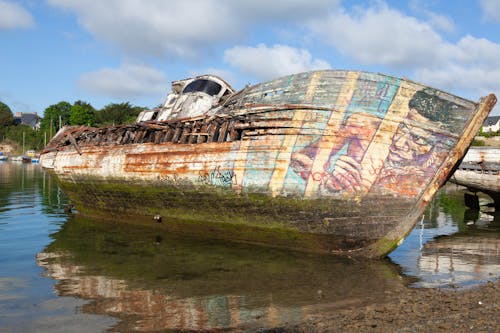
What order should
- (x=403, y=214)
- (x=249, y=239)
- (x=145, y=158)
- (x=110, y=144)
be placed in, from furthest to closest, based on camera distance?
(x=110, y=144), (x=145, y=158), (x=249, y=239), (x=403, y=214)

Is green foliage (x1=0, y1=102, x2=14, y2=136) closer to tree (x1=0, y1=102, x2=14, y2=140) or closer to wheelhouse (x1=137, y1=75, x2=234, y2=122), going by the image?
tree (x1=0, y1=102, x2=14, y2=140)

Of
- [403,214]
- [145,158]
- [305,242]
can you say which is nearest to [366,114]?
[403,214]

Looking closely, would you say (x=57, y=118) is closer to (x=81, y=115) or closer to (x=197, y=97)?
(x=81, y=115)

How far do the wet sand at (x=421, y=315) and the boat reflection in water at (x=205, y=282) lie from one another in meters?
0.40

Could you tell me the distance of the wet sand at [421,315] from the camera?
16.8 feet

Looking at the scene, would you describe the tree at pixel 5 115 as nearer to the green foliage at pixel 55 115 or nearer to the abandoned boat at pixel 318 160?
the green foliage at pixel 55 115

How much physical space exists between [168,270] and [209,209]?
235cm

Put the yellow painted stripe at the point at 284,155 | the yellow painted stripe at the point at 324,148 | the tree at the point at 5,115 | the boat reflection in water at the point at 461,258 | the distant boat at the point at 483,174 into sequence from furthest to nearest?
the tree at the point at 5,115 → the distant boat at the point at 483,174 → the yellow painted stripe at the point at 284,155 → the yellow painted stripe at the point at 324,148 → the boat reflection in water at the point at 461,258

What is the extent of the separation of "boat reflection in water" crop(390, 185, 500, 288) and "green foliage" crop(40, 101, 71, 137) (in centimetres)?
8884

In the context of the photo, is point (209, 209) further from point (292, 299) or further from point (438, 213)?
point (438, 213)

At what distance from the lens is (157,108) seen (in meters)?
15.7

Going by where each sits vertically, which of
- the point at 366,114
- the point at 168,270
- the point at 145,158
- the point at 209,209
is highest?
the point at 366,114

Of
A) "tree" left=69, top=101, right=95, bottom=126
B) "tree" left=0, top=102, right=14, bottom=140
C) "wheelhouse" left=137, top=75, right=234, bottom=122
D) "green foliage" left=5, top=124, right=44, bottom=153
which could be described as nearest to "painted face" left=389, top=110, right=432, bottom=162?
"wheelhouse" left=137, top=75, right=234, bottom=122

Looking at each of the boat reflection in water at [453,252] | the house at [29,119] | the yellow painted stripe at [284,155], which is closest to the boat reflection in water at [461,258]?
the boat reflection in water at [453,252]
